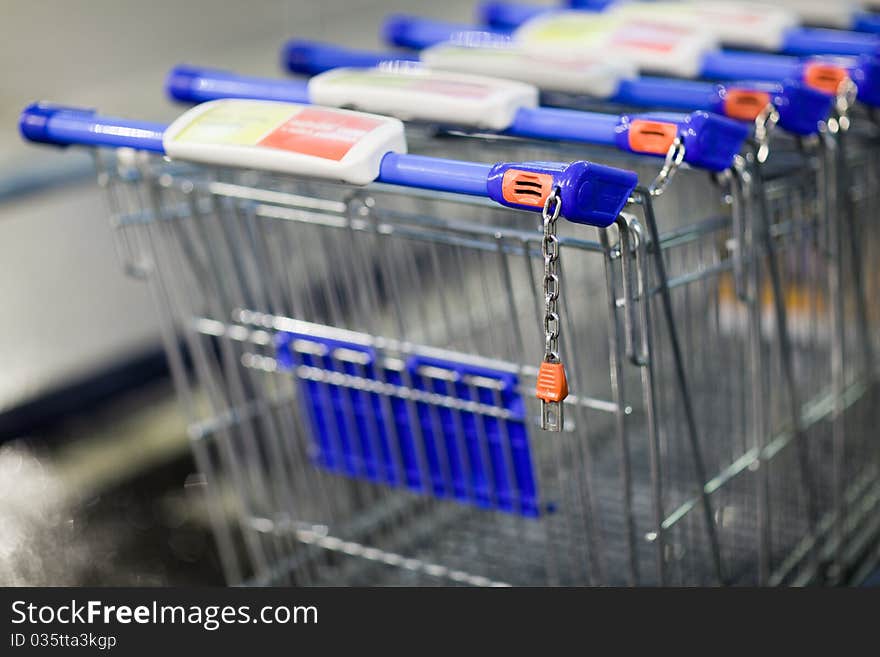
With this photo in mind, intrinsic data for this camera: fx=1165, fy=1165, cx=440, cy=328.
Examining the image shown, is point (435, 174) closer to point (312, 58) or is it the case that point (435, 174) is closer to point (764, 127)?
point (764, 127)

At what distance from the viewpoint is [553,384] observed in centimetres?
127

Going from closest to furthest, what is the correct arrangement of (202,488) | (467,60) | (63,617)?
1. (63,617)
2. (467,60)
3. (202,488)

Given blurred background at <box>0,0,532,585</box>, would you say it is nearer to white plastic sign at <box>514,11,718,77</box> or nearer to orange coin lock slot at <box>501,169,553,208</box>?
white plastic sign at <box>514,11,718,77</box>

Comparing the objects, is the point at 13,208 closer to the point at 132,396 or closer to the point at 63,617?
the point at 132,396

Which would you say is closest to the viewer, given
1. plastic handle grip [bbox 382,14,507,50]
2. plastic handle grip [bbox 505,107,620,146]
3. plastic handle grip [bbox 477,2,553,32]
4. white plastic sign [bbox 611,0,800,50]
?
plastic handle grip [bbox 505,107,620,146]

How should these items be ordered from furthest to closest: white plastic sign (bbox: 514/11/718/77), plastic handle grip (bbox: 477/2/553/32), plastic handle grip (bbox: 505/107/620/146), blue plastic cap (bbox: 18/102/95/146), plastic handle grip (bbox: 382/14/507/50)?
plastic handle grip (bbox: 477/2/553/32) < plastic handle grip (bbox: 382/14/507/50) < white plastic sign (bbox: 514/11/718/77) < blue plastic cap (bbox: 18/102/95/146) < plastic handle grip (bbox: 505/107/620/146)

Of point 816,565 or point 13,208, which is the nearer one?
point 816,565

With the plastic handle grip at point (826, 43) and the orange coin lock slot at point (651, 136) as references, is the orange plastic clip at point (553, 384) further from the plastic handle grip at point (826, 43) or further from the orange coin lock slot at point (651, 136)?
the plastic handle grip at point (826, 43)

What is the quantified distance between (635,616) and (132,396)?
2.21 m

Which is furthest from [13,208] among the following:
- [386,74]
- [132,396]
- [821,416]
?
[821,416]

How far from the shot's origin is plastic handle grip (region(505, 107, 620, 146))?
1.49 m

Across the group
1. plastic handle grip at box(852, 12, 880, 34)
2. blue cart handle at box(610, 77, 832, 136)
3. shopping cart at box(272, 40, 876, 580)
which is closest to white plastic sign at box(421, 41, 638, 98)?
shopping cart at box(272, 40, 876, 580)

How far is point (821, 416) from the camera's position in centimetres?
199

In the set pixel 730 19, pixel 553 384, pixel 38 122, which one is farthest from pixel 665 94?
pixel 38 122
